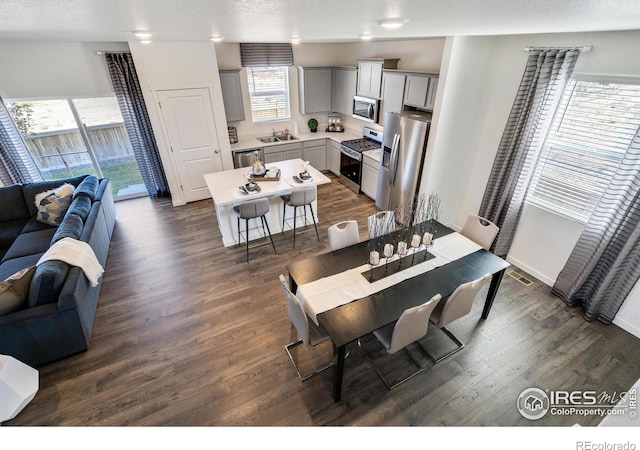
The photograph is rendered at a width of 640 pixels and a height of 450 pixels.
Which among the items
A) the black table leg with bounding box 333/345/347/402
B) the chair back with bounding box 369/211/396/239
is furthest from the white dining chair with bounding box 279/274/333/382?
the chair back with bounding box 369/211/396/239

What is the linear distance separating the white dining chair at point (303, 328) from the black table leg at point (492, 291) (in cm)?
170

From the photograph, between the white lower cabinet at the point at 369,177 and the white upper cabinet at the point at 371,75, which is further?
the white lower cabinet at the point at 369,177

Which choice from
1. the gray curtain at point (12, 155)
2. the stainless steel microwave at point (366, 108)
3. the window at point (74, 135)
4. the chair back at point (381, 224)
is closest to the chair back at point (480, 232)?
the chair back at point (381, 224)

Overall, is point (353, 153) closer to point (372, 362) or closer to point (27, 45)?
point (372, 362)

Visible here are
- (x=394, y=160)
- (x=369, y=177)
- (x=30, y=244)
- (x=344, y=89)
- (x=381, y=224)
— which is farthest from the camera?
(x=344, y=89)

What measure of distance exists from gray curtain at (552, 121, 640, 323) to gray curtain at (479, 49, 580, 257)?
0.72m

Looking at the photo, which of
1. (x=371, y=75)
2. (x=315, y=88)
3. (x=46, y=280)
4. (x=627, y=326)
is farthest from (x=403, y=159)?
(x=46, y=280)

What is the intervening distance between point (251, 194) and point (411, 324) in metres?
2.55

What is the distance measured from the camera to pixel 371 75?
5.05 m

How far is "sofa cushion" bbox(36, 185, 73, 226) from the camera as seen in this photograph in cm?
395

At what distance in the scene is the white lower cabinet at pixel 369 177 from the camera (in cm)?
518

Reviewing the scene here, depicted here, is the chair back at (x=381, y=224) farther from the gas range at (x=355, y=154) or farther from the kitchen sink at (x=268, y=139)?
the kitchen sink at (x=268, y=139)

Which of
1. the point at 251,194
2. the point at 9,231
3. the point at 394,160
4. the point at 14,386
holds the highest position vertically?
the point at 394,160

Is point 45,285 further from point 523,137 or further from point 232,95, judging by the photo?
point 523,137
